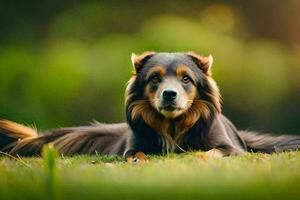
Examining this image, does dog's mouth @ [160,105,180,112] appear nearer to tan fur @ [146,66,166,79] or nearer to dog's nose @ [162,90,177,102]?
dog's nose @ [162,90,177,102]

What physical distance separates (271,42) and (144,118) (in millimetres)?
953

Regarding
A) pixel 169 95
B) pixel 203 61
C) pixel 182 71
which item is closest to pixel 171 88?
pixel 169 95

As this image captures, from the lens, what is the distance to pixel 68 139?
5.64m

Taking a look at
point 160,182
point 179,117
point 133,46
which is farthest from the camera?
point 133,46

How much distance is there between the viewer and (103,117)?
18.2 ft

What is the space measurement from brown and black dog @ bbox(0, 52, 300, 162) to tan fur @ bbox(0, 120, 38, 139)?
23 millimetres

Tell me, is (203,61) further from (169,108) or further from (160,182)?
(160,182)

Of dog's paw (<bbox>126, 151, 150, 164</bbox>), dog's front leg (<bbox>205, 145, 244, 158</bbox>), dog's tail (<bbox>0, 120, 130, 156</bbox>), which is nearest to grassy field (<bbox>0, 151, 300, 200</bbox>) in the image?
dog's paw (<bbox>126, 151, 150, 164</bbox>)

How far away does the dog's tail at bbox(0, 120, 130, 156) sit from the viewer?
5.52 meters

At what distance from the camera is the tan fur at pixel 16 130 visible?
18.0 ft

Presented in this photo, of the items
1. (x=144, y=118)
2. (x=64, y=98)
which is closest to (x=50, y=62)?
(x=64, y=98)

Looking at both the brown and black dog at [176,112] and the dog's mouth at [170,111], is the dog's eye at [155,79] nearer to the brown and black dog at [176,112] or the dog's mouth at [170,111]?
the brown and black dog at [176,112]

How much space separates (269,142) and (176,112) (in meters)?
0.73

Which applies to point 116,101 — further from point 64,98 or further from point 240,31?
point 240,31
